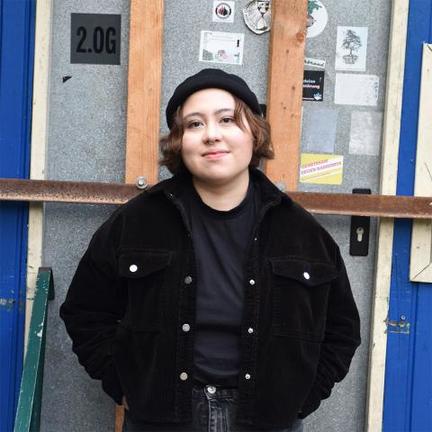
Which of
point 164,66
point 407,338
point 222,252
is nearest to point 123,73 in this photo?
point 164,66

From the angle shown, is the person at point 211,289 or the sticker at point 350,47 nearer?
the person at point 211,289

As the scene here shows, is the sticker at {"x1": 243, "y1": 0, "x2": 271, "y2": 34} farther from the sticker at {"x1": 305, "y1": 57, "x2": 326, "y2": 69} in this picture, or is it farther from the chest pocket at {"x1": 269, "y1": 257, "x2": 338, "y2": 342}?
the chest pocket at {"x1": 269, "y1": 257, "x2": 338, "y2": 342}

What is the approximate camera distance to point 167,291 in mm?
2008

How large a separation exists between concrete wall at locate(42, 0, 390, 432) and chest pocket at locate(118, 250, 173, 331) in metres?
0.70

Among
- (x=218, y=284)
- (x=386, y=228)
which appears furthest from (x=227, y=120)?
(x=386, y=228)

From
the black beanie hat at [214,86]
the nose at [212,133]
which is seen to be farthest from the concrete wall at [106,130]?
the nose at [212,133]

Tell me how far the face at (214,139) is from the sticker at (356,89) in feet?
2.73

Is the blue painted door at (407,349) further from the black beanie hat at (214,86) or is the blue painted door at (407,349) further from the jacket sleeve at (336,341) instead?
the black beanie hat at (214,86)

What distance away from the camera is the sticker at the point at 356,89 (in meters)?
2.69

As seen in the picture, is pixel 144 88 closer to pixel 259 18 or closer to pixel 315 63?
pixel 259 18

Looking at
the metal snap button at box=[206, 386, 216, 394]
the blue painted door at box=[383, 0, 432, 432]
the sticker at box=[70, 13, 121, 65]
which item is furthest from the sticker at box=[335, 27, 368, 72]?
the metal snap button at box=[206, 386, 216, 394]

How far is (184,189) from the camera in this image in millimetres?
2090

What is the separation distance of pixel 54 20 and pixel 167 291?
1320mm

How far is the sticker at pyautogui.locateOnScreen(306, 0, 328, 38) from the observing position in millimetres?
2664
